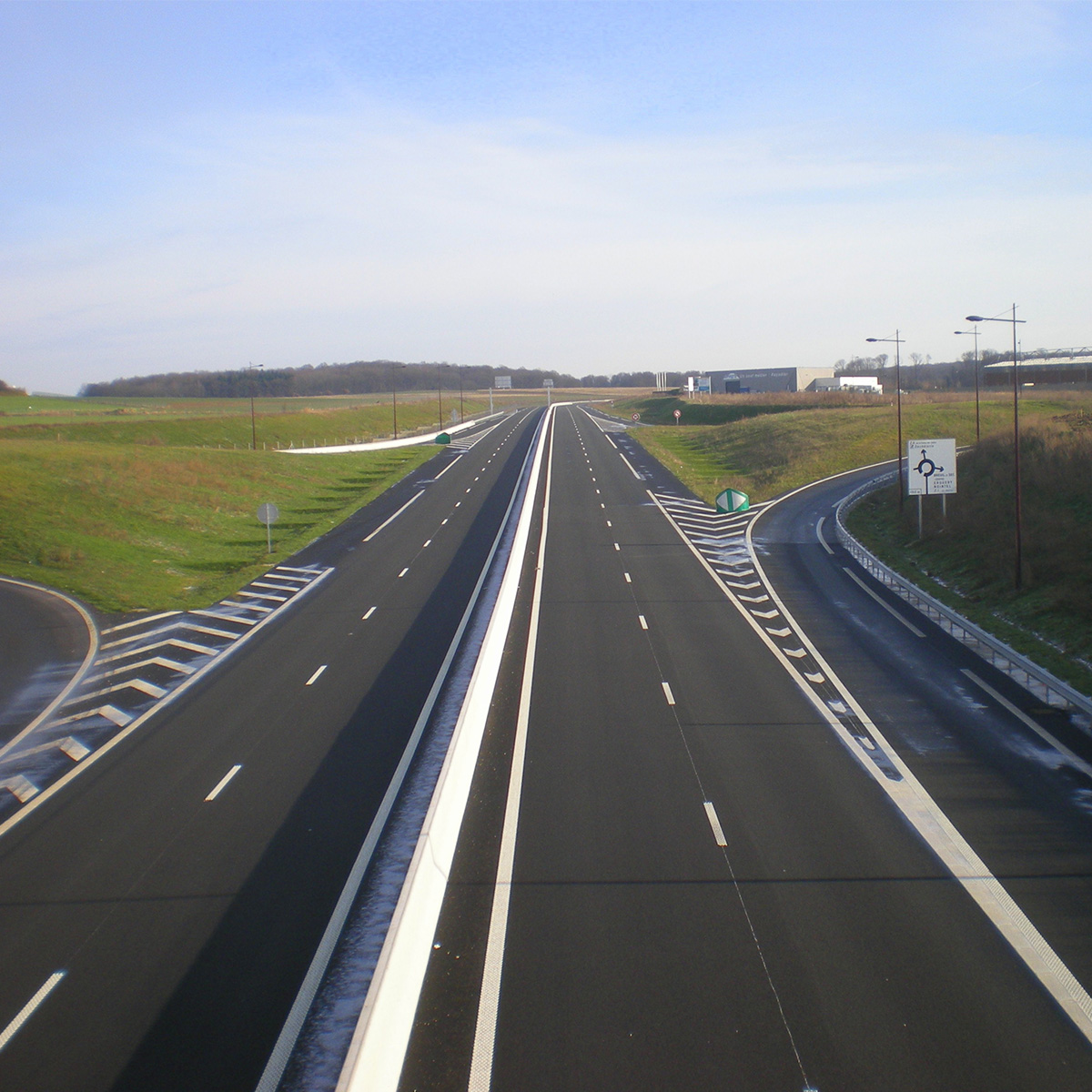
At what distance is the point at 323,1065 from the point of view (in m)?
7.61

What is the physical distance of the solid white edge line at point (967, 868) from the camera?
8.57 meters

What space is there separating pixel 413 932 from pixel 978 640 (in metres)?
17.6

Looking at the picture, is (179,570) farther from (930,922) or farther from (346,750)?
(930,922)

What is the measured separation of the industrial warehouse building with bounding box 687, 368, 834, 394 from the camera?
144 m

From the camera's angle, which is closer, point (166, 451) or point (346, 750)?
point (346, 750)

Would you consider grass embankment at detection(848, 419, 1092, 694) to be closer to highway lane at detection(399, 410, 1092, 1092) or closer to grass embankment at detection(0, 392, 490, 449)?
highway lane at detection(399, 410, 1092, 1092)

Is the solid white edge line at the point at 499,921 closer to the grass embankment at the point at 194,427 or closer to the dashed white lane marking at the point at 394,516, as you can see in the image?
the dashed white lane marking at the point at 394,516

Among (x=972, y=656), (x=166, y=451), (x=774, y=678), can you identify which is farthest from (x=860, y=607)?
(x=166, y=451)

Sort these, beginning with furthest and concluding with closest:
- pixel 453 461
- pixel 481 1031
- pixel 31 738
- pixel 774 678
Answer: pixel 453 461 < pixel 774 678 < pixel 31 738 < pixel 481 1031

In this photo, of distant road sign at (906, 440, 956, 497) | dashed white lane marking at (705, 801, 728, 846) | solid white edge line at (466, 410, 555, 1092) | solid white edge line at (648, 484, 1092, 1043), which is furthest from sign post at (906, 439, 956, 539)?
dashed white lane marking at (705, 801, 728, 846)

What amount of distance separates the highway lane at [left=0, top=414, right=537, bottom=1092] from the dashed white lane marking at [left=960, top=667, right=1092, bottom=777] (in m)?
11.2

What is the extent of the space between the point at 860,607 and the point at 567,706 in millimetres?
12925

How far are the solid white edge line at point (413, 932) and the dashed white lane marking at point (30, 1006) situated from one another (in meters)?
3.45

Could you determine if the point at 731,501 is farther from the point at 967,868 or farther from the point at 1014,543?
the point at 967,868
